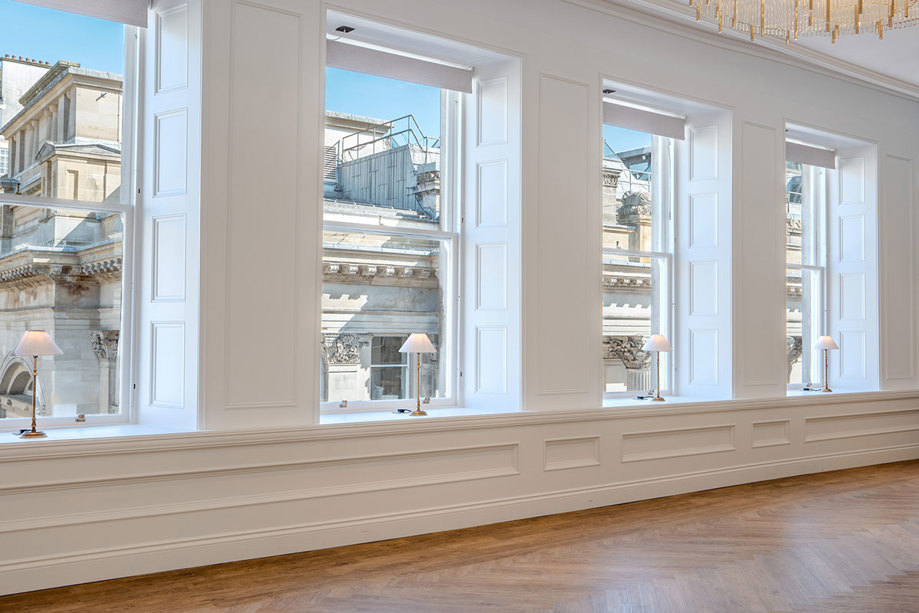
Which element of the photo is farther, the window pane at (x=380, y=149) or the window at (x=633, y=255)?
the window at (x=633, y=255)

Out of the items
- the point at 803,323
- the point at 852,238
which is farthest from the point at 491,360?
the point at 852,238

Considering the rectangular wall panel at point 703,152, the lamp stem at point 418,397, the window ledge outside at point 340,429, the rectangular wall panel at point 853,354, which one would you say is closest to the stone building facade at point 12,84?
the window ledge outside at point 340,429

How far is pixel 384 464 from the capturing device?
4984mm

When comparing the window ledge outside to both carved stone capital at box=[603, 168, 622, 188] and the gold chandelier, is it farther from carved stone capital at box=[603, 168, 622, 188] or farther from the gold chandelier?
the gold chandelier

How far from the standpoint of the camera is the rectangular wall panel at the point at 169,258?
455 cm

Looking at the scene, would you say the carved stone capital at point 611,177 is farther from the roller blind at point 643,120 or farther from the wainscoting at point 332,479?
the wainscoting at point 332,479

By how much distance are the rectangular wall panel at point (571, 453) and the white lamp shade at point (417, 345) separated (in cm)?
120

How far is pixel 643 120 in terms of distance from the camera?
6820mm

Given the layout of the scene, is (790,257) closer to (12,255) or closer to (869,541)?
(869,541)

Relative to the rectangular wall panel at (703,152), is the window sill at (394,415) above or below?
below

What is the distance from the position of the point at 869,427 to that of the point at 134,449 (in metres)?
7.07

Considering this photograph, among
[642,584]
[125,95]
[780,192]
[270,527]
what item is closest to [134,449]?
[270,527]

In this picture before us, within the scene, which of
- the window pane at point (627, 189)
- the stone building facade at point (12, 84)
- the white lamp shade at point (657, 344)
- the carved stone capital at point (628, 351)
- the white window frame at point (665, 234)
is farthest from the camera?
the white window frame at point (665, 234)

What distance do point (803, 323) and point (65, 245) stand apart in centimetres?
709
